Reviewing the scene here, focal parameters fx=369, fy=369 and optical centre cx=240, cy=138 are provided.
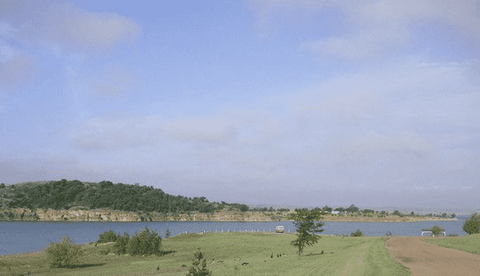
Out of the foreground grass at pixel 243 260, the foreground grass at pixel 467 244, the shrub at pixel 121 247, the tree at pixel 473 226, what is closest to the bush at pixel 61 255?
the foreground grass at pixel 243 260

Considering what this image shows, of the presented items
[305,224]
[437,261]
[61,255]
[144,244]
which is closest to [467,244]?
[437,261]

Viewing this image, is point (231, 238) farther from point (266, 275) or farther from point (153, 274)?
point (266, 275)

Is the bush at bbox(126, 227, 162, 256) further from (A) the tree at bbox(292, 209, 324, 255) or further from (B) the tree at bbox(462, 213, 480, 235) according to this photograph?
(B) the tree at bbox(462, 213, 480, 235)

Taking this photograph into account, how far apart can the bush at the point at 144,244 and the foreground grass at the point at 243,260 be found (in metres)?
2.22

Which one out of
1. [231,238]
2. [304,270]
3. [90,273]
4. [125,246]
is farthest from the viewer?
[231,238]

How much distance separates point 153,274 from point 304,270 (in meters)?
18.3

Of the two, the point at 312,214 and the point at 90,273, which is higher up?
the point at 312,214

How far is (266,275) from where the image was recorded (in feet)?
127

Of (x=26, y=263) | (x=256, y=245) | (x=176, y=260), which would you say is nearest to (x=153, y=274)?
(x=176, y=260)

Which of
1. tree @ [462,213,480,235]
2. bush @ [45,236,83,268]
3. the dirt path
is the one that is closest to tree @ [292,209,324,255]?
the dirt path

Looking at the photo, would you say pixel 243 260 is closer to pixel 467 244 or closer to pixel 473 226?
pixel 467 244

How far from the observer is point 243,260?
52.8 metres

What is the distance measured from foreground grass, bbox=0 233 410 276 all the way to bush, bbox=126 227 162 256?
2.22m

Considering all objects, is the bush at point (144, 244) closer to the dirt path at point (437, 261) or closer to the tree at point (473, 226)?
the dirt path at point (437, 261)
